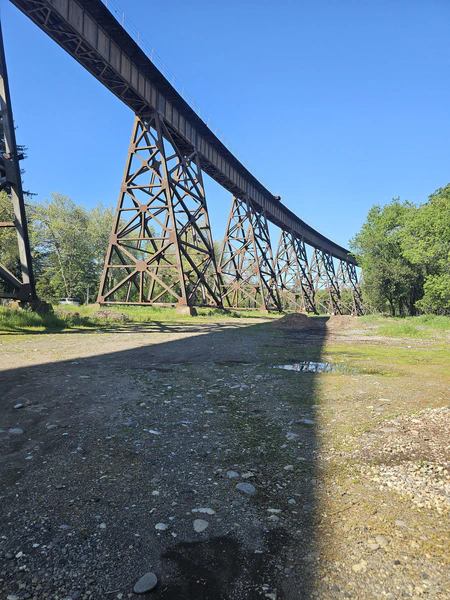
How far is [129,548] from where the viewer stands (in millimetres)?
1413

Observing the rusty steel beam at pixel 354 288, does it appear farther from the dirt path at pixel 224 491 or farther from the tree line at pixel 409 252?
the dirt path at pixel 224 491

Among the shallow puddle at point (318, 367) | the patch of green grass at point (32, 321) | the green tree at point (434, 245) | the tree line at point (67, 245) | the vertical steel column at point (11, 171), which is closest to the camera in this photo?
the shallow puddle at point (318, 367)

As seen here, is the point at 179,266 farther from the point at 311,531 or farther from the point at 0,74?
the point at 311,531

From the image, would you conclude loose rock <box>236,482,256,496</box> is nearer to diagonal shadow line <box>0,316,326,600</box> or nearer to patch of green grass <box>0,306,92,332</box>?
diagonal shadow line <box>0,316,326,600</box>

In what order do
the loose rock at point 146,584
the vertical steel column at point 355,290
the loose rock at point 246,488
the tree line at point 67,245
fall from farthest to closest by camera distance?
1. the vertical steel column at point 355,290
2. the tree line at point 67,245
3. the loose rock at point 246,488
4. the loose rock at point 146,584

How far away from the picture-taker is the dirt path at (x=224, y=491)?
1276 mm

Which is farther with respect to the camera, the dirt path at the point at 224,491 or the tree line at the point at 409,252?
the tree line at the point at 409,252

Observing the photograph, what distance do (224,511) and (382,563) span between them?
736mm

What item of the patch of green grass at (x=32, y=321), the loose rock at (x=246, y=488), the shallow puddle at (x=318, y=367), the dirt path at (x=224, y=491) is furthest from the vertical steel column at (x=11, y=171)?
the loose rock at (x=246, y=488)

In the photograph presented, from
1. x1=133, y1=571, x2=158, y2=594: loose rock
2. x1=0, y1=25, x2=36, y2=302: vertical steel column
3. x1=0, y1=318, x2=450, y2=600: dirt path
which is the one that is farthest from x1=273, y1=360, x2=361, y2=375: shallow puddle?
x1=0, y1=25, x2=36, y2=302: vertical steel column

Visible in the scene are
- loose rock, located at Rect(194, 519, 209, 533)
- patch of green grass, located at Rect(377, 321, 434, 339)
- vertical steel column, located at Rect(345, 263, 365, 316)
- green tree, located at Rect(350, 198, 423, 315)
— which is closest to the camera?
loose rock, located at Rect(194, 519, 209, 533)

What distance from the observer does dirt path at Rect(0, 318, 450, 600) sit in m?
1.28

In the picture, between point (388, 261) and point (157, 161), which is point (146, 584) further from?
point (388, 261)

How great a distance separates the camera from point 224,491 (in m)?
1.85
